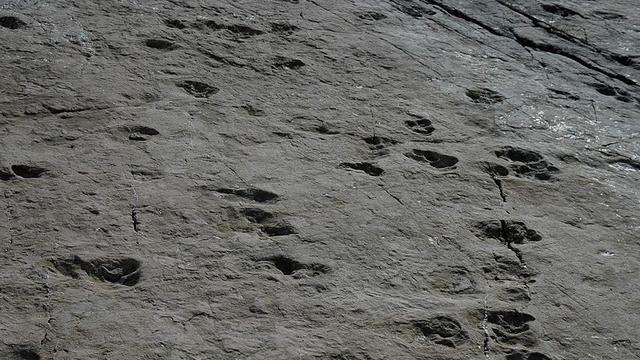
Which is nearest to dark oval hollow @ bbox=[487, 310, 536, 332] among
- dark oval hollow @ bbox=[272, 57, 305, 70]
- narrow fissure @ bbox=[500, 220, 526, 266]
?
narrow fissure @ bbox=[500, 220, 526, 266]

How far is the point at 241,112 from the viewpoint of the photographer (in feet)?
10.5

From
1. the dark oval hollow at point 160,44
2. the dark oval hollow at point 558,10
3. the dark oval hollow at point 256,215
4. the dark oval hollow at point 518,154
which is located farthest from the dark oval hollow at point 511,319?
the dark oval hollow at point 558,10

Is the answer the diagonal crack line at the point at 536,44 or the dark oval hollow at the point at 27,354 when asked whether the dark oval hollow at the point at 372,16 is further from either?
the dark oval hollow at the point at 27,354

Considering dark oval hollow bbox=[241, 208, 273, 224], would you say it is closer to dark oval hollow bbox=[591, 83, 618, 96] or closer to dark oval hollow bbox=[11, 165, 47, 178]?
dark oval hollow bbox=[11, 165, 47, 178]

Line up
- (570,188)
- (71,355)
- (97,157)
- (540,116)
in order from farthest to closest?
(540,116) < (570,188) < (97,157) < (71,355)

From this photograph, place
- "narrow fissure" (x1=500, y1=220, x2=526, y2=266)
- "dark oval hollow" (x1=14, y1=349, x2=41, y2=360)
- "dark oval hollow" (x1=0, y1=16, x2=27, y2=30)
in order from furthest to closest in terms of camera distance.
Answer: "dark oval hollow" (x1=0, y1=16, x2=27, y2=30)
"narrow fissure" (x1=500, y1=220, x2=526, y2=266)
"dark oval hollow" (x1=14, y1=349, x2=41, y2=360)

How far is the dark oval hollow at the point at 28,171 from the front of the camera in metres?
2.72

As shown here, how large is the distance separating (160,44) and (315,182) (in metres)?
0.95

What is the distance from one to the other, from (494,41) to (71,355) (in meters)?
2.31

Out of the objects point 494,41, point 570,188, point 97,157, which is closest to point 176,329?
point 97,157

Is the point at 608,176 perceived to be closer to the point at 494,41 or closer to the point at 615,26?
the point at 494,41

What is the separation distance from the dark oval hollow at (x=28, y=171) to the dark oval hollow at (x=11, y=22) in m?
0.88

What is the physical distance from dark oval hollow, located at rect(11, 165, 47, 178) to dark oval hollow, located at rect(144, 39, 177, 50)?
2.89 feet

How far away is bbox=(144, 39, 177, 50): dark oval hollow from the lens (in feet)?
11.5
